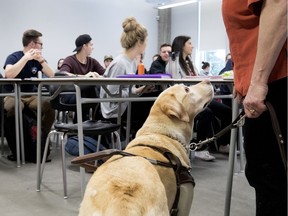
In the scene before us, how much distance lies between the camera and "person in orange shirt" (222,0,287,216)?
1.06 metres

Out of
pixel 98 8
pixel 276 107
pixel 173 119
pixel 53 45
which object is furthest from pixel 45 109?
pixel 98 8

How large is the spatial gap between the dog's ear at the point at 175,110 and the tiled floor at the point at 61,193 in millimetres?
818

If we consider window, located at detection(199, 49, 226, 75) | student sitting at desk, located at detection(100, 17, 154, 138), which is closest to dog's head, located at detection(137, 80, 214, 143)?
student sitting at desk, located at detection(100, 17, 154, 138)

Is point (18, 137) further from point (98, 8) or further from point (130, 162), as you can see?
point (98, 8)

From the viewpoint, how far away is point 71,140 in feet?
11.9

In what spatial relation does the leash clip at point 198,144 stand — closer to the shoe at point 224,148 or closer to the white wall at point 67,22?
the shoe at point 224,148

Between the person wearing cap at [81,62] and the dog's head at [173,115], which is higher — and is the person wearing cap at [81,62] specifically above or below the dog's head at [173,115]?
above

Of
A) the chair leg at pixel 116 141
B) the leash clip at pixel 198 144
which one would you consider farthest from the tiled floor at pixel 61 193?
the leash clip at pixel 198 144

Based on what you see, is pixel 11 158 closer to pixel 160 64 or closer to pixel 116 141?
pixel 116 141

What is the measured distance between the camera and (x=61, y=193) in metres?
2.71

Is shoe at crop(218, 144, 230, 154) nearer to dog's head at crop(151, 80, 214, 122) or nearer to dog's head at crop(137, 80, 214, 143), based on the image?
dog's head at crop(151, 80, 214, 122)

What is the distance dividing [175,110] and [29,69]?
2819 mm

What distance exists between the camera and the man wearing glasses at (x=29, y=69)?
12.6 feet

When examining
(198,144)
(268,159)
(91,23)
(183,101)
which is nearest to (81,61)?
(183,101)
